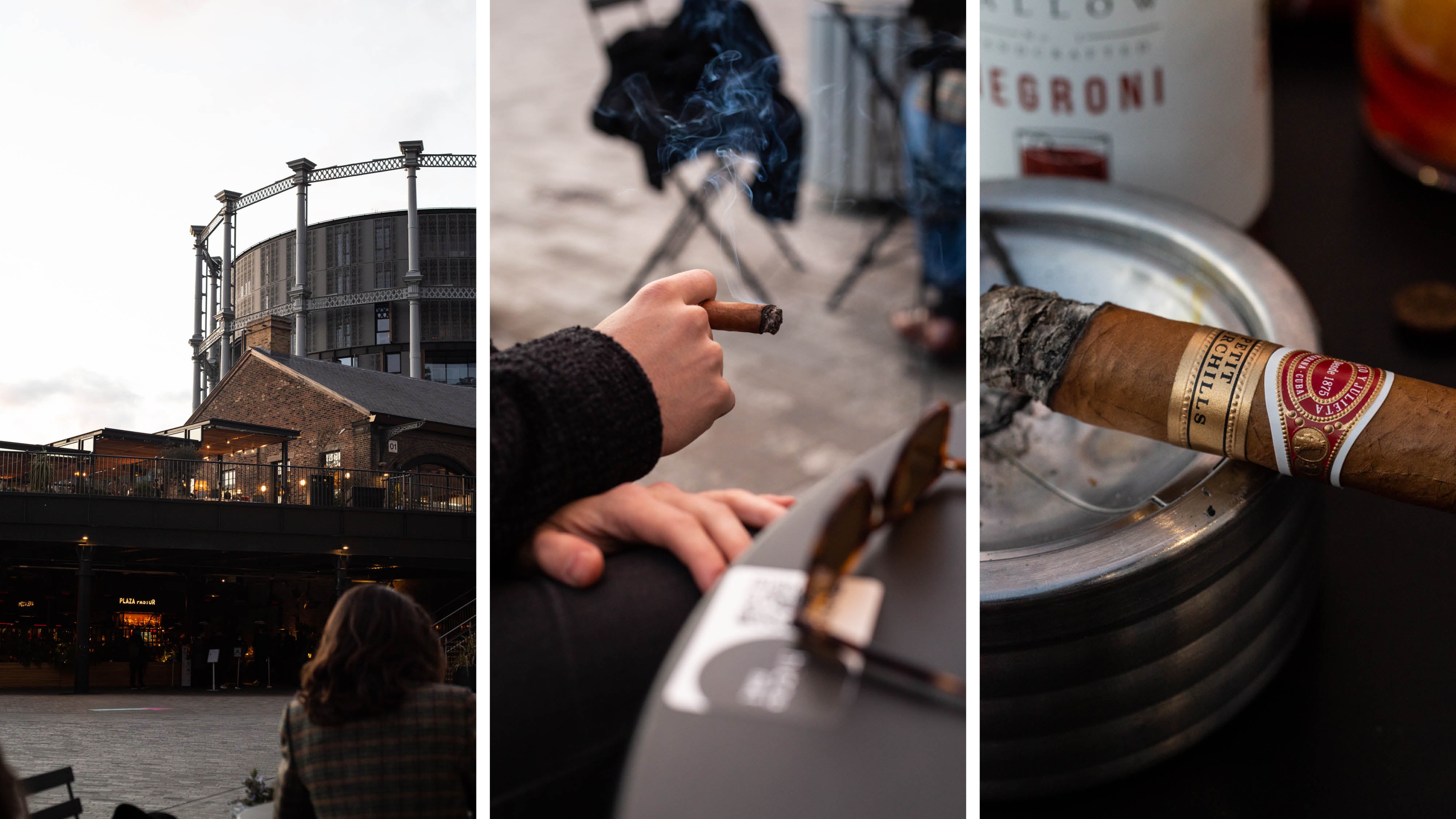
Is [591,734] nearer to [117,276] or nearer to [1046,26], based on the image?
[117,276]

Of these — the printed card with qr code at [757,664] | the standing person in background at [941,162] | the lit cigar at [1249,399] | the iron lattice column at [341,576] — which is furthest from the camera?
the standing person in background at [941,162]

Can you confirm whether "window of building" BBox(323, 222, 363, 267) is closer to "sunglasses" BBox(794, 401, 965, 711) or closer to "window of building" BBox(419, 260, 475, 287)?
"window of building" BBox(419, 260, 475, 287)

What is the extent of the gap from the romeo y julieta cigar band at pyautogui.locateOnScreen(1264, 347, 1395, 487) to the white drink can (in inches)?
16.8

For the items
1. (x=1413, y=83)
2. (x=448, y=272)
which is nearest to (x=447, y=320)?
(x=448, y=272)

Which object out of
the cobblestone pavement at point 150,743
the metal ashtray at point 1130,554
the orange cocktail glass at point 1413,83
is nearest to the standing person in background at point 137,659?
the cobblestone pavement at point 150,743

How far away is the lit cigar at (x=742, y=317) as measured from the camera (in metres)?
0.82

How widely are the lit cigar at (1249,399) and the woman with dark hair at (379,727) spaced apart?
0.56 meters

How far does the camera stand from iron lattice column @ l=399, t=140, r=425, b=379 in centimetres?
89

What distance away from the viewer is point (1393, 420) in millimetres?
667

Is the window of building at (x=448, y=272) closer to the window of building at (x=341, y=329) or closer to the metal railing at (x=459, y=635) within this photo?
the window of building at (x=341, y=329)

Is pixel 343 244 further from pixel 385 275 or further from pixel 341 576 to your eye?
pixel 341 576

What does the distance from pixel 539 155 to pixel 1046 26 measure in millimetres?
519

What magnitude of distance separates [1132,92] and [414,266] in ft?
2.43

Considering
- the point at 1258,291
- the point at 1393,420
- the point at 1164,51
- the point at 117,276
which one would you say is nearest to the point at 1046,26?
the point at 1164,51
